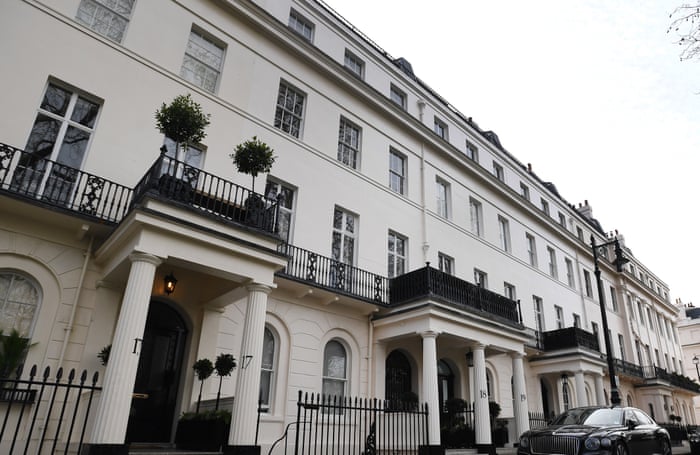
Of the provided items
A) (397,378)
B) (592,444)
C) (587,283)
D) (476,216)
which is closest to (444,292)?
(397,378)

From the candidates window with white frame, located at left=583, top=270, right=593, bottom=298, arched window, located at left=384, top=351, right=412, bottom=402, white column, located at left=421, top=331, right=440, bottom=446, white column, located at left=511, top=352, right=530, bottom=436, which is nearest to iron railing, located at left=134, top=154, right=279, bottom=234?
white column, located at left=421, top=331, right=440, bottom=446

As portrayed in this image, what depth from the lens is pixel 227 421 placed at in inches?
339

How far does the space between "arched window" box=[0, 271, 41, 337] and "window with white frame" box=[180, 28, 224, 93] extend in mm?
6567

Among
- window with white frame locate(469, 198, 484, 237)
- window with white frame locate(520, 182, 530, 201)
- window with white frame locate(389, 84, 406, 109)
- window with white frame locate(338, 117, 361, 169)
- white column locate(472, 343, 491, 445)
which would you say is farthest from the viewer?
window with white frame locate(520, 182, 530, 201)

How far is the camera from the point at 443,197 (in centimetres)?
1995

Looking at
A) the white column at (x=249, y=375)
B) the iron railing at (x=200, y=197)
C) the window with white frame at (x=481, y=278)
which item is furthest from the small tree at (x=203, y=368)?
the window with white frame at (x=481, y=278)

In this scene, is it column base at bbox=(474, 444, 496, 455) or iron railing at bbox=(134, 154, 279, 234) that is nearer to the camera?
iron railing at bbox=(134, 154, 279, 234)

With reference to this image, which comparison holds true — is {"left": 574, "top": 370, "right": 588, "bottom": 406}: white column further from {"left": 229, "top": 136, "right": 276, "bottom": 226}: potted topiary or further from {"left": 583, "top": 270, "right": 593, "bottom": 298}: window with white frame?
{"left": 229, "top": 136, "right": 276, "bottom": 226}: potted topiary

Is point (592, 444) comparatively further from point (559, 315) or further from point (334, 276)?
point (559, 315)

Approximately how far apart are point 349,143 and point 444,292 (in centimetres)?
644

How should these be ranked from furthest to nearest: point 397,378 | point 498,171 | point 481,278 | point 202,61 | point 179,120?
point 498,171 < point 481,278 < point 397,378 < point 202,61 < point 179,120

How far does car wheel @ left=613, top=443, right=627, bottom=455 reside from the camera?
338 inches

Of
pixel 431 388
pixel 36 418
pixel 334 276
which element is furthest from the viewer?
pixel 334 276

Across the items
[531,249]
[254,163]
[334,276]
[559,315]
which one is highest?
[531,249]
